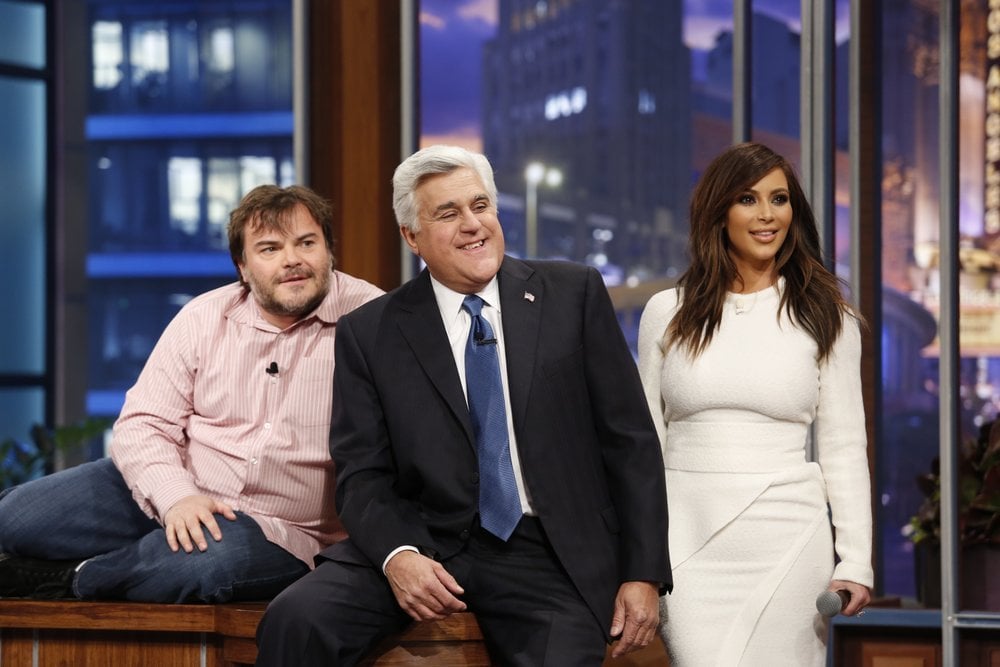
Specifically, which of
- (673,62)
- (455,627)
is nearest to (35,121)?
(455,627)

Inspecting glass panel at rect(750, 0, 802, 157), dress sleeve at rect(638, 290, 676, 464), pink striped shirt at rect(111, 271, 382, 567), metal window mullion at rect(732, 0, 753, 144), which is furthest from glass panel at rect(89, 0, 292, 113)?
dress sleeve at rect(638, 290, 676, 464)

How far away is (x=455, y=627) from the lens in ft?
8.19

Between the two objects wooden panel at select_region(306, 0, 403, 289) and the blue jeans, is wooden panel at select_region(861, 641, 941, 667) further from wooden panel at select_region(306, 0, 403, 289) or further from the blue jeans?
the blue jeans

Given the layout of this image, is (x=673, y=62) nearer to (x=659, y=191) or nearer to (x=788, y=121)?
(x=659, y=191)

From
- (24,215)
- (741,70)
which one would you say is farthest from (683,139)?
(741,70)

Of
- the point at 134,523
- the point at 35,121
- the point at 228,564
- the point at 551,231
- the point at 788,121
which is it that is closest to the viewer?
the point at 228,564

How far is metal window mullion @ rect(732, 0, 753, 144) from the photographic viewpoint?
4.02m

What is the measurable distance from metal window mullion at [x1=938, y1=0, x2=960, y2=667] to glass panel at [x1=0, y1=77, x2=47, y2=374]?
5688 mm

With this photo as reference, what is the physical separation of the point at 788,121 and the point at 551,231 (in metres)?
8.07

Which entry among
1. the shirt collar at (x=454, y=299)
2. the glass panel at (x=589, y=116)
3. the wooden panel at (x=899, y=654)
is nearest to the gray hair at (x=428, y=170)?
the shirt collar at (x=454, y=299)

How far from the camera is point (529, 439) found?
2490mm

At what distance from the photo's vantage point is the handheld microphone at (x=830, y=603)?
2383mm

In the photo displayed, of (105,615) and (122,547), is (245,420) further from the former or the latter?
(105,615)

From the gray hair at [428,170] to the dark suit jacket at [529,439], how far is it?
0.18 metres
